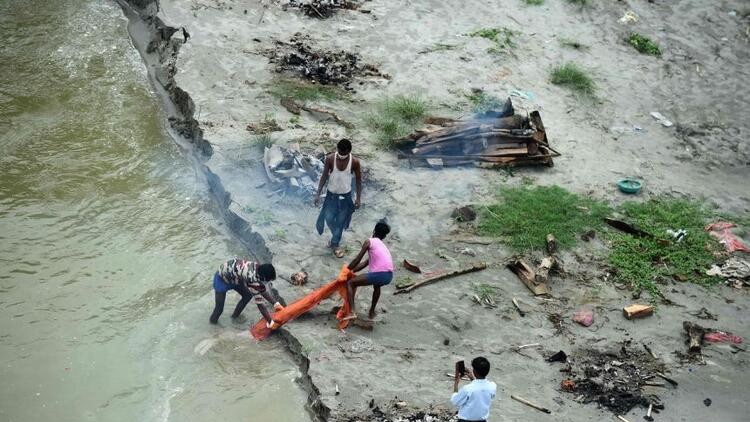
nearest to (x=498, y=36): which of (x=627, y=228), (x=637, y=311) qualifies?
(x=627, y=228)

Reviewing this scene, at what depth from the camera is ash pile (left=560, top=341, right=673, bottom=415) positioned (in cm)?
689

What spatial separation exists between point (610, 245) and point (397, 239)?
3101 mm

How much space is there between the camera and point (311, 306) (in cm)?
761

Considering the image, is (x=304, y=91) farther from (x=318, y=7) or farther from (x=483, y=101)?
(x=318, y=7)

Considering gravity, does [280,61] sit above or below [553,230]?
above

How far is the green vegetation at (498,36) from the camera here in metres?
14.3

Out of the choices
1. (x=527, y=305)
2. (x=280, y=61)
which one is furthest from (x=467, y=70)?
(x=527, y=305)

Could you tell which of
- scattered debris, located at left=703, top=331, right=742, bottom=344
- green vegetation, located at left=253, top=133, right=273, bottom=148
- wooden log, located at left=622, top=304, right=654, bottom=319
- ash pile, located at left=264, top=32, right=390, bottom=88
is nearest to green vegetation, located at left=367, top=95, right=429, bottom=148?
ash pile, located at left=264, top=32, right=390, bottom=88

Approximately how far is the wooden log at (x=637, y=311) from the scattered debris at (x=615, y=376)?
20.0 inches

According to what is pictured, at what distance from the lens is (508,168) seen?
1108 centimetres

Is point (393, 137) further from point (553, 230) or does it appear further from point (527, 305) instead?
point (527, 305)

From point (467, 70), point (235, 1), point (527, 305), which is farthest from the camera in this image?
point (235, 1)

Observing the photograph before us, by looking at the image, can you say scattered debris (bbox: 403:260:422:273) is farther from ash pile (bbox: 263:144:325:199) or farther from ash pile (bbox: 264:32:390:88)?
ash pile (bbox: 264:32:390:88)

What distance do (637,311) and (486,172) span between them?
3.58m
